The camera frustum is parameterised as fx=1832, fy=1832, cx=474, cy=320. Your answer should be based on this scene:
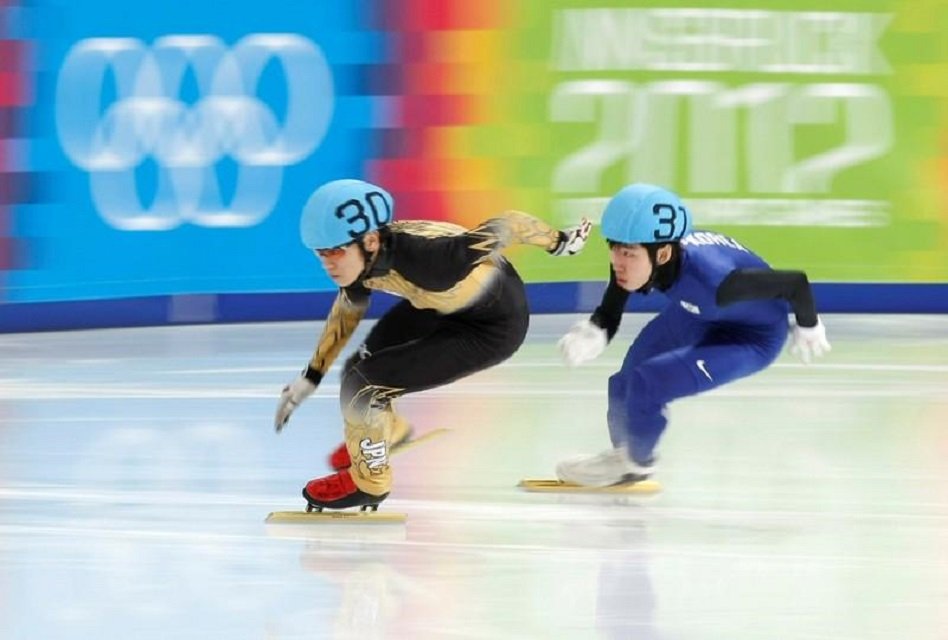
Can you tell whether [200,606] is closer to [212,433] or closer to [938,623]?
[938,623]

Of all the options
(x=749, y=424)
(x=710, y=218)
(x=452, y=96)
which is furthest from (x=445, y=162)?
(x=749, y=424)

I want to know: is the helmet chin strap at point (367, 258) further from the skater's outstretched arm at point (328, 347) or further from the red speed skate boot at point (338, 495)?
the red speed skate boot at point (338, 495)

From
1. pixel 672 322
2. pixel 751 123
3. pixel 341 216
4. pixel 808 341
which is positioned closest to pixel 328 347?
pixel 341 216

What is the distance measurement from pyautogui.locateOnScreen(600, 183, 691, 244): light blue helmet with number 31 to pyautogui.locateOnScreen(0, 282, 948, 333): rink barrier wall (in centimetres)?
364

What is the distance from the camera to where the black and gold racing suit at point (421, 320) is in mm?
4848

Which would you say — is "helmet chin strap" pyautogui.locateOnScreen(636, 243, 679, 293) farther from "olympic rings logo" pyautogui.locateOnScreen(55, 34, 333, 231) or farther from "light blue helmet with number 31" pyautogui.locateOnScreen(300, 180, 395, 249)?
"olympic rings logo" pyautogui.locateOnScreen(55, 34, 333, 231)

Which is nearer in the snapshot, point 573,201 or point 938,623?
point 938,623

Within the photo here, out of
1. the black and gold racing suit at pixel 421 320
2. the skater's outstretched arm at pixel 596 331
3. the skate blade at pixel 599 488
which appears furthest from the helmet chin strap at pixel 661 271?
the skate blade at pixel 599 488

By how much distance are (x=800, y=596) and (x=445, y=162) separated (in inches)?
179

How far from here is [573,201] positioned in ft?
28.0

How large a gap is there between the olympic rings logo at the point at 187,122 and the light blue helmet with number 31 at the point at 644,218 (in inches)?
140

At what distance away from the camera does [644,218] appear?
4988 mm

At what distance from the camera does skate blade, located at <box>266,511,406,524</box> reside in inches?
196

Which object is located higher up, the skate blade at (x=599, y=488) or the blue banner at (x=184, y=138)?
the blue banner at (x=184, y=138)
